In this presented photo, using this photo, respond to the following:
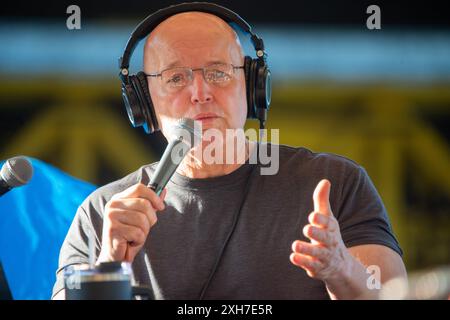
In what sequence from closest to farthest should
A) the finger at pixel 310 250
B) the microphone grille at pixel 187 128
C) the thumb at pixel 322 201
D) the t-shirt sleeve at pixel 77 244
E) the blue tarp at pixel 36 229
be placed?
the finger at pixel 310 250 < the thumb at pixel 322 201 < the microphone grille at pixel 187 128 < the t-shirt sleeve at pixel 77 244 < the blue tarp at pixel 36 229

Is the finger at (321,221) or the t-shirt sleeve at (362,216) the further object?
the t-shirt sleeve at (362,216)

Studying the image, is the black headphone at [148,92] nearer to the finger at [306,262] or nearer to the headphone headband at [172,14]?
the headphone headband at [172,14]

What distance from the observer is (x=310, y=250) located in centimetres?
125

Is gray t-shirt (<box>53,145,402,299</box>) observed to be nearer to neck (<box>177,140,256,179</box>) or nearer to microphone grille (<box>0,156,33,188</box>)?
neck (<box>177,140,256,179</box>)

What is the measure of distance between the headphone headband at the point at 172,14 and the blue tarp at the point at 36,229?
500 mm

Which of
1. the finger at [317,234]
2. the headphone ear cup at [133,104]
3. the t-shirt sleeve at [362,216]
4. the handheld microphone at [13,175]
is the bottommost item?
the t-shirt sleeve at [362,216]

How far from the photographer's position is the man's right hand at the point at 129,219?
Result: 138cm

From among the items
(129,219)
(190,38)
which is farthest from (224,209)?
(129,219)

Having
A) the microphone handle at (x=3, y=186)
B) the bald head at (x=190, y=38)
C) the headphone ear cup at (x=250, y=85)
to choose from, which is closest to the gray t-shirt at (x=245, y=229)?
the headphone ear cup at (x=250, y=85)

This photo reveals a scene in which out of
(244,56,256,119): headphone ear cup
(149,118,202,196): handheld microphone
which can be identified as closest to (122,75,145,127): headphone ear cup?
(244,56,256,119): headphone ear cup

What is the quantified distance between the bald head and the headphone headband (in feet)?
0.06

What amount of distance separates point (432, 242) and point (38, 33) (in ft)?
5.20

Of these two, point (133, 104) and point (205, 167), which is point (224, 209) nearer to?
point (205, 167)

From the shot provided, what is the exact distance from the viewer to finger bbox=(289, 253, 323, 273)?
4.07 ft
